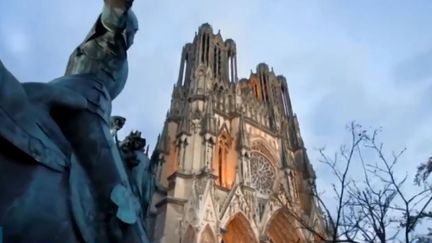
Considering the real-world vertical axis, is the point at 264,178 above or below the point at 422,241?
above

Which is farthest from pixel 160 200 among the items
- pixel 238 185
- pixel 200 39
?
pixel 200 39

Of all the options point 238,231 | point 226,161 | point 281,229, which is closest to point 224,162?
point 226,161

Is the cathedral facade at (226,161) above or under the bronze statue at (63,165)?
above

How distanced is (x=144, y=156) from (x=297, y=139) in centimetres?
2636

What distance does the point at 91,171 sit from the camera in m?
2.45

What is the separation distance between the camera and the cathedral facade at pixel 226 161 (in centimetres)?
1727

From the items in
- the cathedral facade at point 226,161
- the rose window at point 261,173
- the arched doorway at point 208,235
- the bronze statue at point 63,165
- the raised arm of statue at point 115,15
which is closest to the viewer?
the bronze statue at point 63,165

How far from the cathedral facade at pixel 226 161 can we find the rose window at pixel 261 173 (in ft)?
0.24

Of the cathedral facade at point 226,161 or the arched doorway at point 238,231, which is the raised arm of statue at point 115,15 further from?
the arched doorway at point 238,231

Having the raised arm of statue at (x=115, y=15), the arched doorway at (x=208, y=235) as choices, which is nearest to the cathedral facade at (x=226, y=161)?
the arched doorway at (x=208, y=235)

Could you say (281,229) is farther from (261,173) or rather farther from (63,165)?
(63,165)

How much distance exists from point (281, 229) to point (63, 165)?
20.3 meters

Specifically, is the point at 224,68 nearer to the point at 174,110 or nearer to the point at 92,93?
the point at 174,110

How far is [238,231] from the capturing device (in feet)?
62.4
